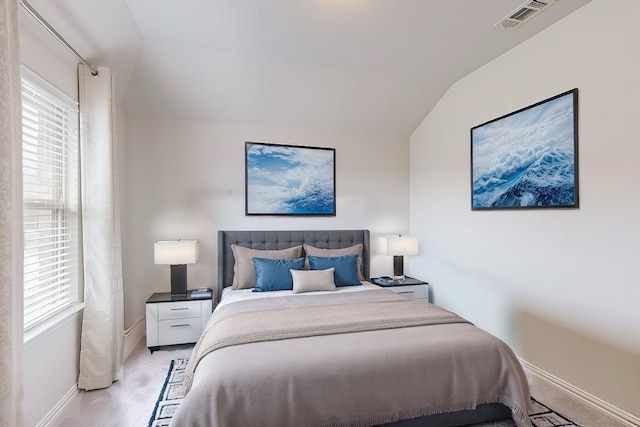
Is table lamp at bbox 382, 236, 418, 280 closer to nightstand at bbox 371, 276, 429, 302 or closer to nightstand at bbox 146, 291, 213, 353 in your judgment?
nightstand at bbox 371, 276, 429, 302

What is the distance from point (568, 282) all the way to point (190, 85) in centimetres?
393

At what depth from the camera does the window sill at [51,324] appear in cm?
185

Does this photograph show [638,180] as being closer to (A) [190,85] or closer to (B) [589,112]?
(B) [589,112]

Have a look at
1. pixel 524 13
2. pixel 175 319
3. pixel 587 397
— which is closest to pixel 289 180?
pixel 175 319

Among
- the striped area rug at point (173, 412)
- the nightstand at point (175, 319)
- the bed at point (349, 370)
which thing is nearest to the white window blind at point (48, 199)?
the nightstand at point (175, 319)

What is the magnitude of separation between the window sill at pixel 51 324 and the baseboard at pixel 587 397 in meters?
3.67

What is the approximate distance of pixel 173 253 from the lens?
3.30 metres

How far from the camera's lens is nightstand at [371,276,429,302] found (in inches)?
154

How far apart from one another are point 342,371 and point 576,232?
2.09m

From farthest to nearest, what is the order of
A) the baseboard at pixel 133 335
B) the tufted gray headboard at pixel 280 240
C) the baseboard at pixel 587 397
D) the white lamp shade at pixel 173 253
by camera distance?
1. the tufted gray headboard at pixel 280 240
2. the white lamp shade at pixel 173 253
3. the baseboard at pixel 133 335
4. the baseboard at pixel 587 397

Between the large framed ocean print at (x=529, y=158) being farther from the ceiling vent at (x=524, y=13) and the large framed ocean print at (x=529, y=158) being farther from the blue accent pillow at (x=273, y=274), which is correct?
the blue accent pillow at (x=273, y=274)

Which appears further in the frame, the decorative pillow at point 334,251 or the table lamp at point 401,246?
the table lamp at point 401,246

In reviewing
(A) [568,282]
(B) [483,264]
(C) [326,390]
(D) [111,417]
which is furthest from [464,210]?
(D) [111,417]

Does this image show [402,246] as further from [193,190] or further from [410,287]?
[193,190]
